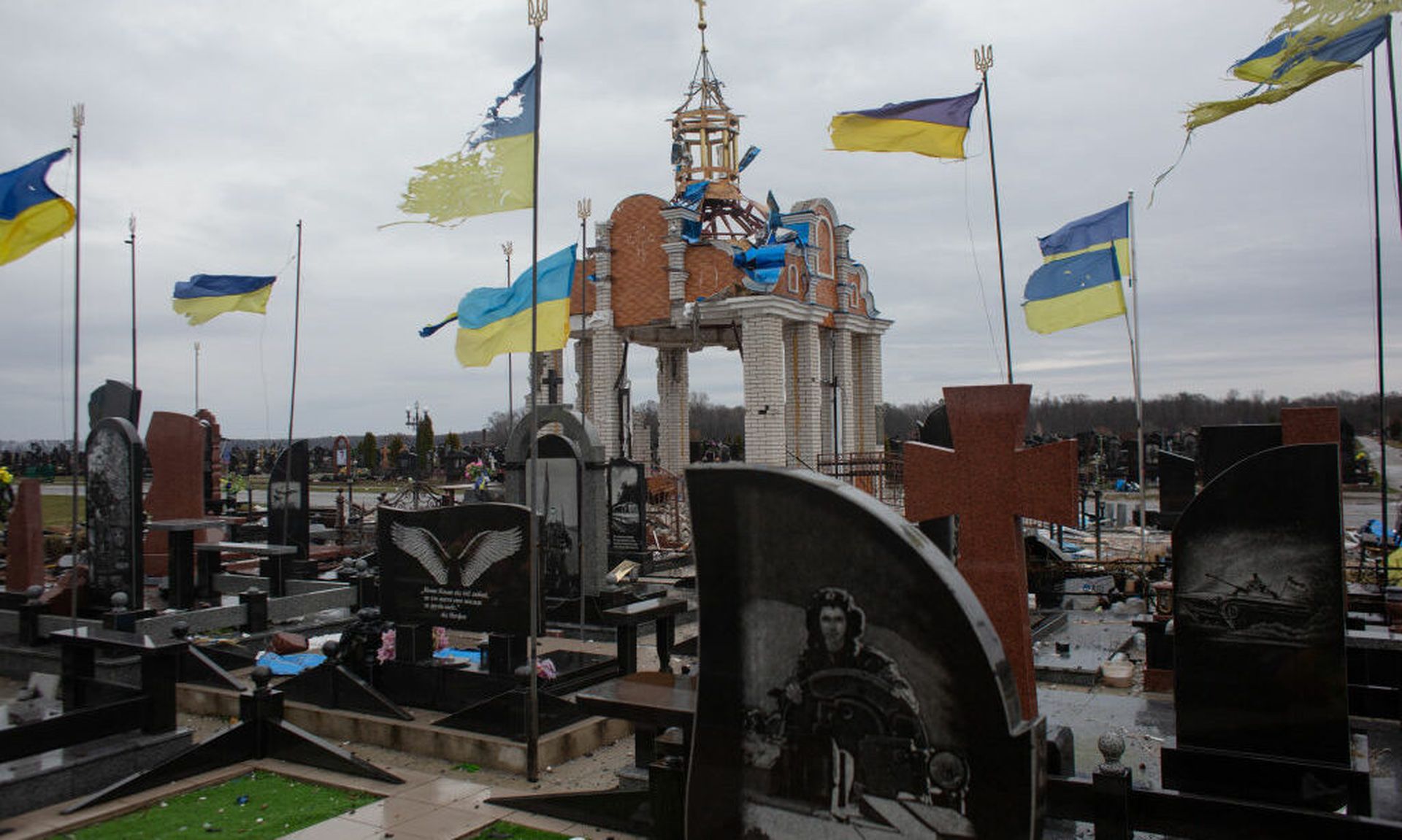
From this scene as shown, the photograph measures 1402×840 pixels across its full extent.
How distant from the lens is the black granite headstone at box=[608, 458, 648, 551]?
16109 millimetres

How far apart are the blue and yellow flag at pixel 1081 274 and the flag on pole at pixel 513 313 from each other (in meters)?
7.41

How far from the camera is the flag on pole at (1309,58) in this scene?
714cm

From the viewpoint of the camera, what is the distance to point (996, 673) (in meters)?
3.26

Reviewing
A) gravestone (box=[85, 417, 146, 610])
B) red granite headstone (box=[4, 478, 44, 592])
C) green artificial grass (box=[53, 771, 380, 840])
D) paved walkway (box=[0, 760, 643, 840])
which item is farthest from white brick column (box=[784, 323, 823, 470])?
green artificial grass (box=[53, 771, 380, 840])

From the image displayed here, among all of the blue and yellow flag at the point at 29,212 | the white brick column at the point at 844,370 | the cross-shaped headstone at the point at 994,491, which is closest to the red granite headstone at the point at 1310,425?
the cross-shaped headstone at the point at 994,491

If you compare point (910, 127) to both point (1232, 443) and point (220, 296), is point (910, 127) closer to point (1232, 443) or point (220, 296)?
point (1232, 443)

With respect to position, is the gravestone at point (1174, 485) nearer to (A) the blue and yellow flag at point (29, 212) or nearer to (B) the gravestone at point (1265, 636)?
(B) the gravestone at point (1265, 636)

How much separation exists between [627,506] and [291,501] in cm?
575

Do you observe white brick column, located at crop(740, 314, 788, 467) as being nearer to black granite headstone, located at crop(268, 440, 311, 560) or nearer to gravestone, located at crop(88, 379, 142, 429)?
black granite headstone, located at crop(268, 440, 311, 560)

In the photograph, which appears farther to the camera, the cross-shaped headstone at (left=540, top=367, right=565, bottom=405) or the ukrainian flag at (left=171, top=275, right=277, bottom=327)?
the cross-shaped headstone at (left=540, top=367, right=565, bottom=405)

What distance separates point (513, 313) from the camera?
927 centimetres

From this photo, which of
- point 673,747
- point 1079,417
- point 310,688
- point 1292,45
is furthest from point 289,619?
point 1079,417

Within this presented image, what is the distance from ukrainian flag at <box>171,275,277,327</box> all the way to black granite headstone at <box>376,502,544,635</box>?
286 inches

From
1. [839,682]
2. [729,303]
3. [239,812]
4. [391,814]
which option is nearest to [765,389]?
[729,303]
